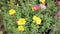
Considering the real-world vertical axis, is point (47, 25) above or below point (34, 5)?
below

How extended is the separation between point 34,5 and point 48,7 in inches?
6.1

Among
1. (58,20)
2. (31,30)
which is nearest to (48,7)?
(58,20)

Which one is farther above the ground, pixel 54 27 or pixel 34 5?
pixel 34 5

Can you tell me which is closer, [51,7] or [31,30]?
[31,30]

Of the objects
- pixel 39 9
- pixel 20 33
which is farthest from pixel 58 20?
pixel 20 33

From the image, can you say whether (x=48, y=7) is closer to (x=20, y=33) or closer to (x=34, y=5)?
(x=34, y=5)

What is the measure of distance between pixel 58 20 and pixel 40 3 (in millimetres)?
284

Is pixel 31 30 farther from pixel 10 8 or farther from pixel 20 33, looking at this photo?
pixel 10 8

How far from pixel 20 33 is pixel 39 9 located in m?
0.32

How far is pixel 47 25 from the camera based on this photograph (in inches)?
81.4

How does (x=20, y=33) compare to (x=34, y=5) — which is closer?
(x=20, y=33)

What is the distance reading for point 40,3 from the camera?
226 cm

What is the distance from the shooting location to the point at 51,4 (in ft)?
7.36

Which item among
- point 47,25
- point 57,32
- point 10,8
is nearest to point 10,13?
point 10,8
